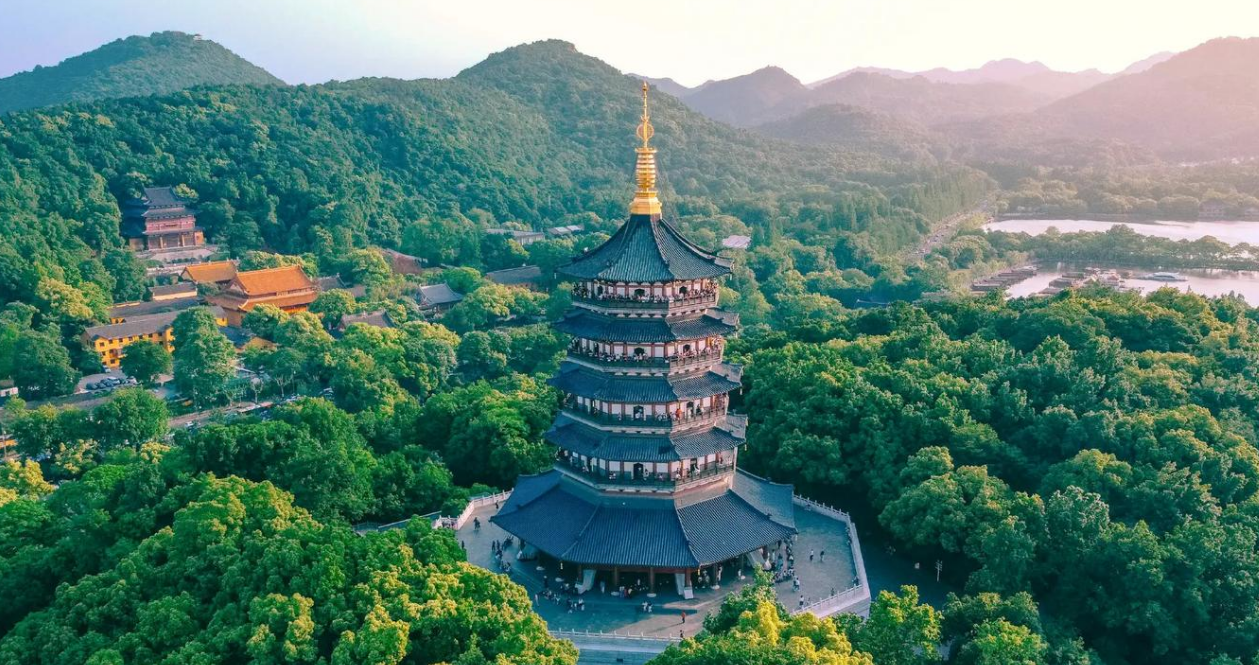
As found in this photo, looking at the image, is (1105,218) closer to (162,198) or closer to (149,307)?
(162,198)

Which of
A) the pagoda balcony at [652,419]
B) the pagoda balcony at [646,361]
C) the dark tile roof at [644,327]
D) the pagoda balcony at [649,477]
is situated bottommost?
the pagoda balcony at [649,477]

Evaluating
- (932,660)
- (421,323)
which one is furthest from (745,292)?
(932,660)

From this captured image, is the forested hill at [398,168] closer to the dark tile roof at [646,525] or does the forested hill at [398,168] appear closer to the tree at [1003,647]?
the dark tile roof at [646,525]

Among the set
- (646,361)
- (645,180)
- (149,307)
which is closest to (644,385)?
(646,361)

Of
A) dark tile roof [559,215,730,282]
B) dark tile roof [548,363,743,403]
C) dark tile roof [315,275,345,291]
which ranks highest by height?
dark tile roof [559,215,730,282]

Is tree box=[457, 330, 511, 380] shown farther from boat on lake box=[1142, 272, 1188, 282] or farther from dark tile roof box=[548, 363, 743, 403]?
boat on lake box=[1142, 272, 1188, 282]

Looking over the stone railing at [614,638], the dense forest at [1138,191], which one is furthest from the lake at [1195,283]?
the stone railing at [614,638]

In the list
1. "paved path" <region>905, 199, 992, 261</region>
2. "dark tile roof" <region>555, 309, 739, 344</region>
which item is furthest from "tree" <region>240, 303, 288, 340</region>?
"paved path" <region>905, 199, 992, 261</region>
